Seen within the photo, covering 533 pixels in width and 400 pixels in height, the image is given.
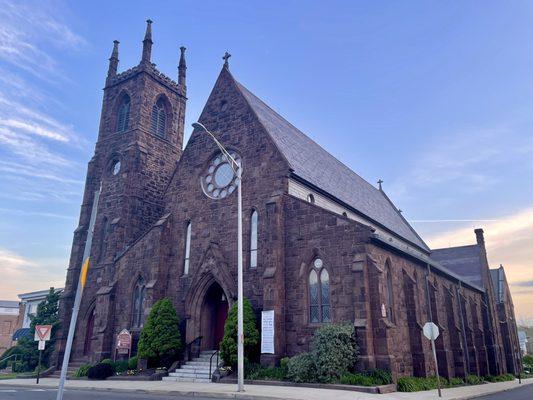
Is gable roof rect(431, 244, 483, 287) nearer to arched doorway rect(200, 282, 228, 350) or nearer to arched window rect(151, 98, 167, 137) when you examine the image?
arched doorway rect(200, 282, 228, 350)

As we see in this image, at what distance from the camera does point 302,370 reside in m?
16.5

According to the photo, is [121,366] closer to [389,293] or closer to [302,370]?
[302,370]

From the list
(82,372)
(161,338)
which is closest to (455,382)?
(161,338)

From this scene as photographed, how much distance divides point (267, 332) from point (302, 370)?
2.55m

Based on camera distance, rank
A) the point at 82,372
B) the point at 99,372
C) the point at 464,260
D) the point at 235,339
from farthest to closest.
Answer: the point at 464,260 < the point at 82,372 < the point at 99,372 < the point at 235,339

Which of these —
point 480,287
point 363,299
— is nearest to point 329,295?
point 363,299

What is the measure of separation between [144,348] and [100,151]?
1792 centimetres

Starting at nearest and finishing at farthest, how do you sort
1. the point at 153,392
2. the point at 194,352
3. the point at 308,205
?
1. the point at 153,392
2. the point at 308,205
3. the point at 194,352

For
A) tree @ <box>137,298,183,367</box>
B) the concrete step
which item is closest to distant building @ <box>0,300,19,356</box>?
tree @ <box>137,298,183,367</box>

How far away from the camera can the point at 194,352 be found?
21.7m

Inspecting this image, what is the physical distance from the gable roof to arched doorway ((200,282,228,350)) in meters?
27.9

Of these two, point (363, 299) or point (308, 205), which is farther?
point (308, 205)

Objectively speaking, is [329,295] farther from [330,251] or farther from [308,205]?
[308,205]

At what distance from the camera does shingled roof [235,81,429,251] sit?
78.9ft
